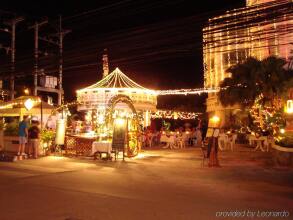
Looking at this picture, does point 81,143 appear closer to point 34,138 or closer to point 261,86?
point 34,138

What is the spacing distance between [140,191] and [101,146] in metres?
7.96

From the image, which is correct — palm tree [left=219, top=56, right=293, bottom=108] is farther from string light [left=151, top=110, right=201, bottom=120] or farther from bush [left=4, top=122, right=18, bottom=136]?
bush [left=4, top=122, right=18, bottom=136]

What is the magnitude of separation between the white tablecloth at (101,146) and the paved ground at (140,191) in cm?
200

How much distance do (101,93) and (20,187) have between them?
12.4 m

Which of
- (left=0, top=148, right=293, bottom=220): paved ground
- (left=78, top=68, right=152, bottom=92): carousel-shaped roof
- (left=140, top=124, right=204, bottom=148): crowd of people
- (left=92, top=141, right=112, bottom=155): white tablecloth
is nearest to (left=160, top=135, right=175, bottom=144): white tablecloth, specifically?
(left=140, top=124, right=204, bottom=148): crowd of people

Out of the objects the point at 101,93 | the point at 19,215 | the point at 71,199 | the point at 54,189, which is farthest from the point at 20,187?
the point at 101,93

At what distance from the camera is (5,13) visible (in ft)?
103

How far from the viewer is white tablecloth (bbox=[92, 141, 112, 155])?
1653 cm

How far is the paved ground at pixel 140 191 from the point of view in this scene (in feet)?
22.7

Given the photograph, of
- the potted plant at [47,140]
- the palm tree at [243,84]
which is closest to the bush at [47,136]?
the potted plant at [47,140]

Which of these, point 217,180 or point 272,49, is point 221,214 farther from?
point 272,49

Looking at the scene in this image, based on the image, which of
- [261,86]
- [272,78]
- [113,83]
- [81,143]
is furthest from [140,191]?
[113,83]

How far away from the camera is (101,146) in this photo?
1669cm

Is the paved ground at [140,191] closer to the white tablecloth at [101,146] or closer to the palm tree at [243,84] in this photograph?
the white tablecloth at [101,146]
